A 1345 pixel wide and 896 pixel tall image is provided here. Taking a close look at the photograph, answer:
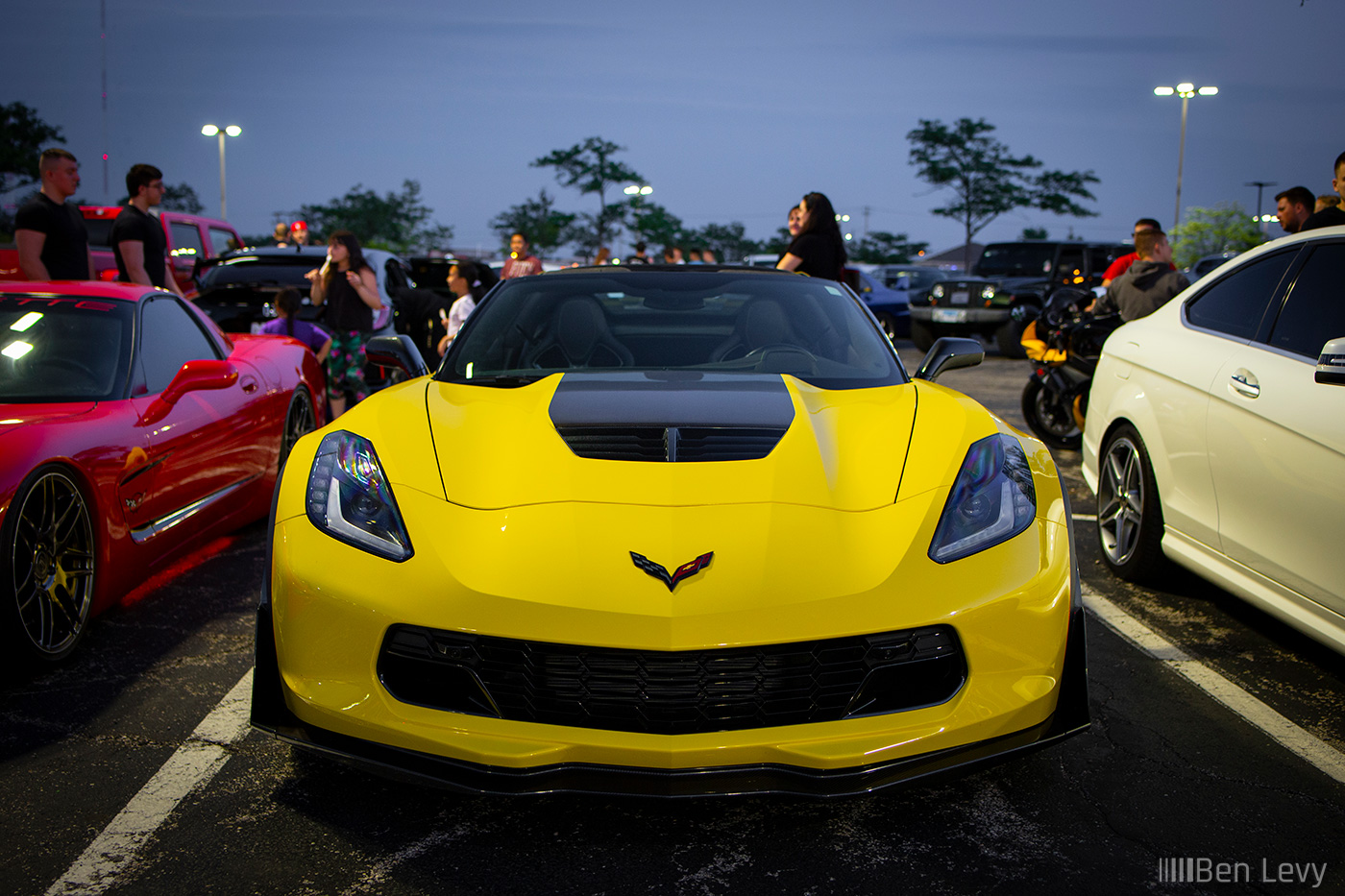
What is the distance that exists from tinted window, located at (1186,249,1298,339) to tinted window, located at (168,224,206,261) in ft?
44.1

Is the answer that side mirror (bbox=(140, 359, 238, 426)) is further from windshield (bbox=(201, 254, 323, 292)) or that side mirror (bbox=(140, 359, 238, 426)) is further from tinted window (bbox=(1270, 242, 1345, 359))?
A: windshield (bbox=(201, 254, 323, 292))

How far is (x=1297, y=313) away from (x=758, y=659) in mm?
2636

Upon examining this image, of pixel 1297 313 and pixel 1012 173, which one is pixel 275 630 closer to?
pixel 1297 313

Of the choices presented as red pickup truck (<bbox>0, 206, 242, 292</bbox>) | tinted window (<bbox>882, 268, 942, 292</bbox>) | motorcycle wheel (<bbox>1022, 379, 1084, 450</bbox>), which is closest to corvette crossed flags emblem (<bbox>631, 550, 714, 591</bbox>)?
motorcycle wheel (<bbox>1022, 379, 1084, 450</bbox>)

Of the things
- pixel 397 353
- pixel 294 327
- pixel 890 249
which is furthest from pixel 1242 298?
pixel 890 249

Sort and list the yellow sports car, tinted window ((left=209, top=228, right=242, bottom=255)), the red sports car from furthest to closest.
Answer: tinted window ((left=209, top=228, right=242, bottom=255)) → the red sports car → the yellow sports car

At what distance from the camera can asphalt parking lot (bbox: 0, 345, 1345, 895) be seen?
226cm

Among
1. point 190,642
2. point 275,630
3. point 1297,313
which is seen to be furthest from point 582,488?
point 1297,313

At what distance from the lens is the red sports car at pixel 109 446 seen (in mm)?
3365

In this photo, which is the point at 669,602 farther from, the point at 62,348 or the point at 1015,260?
the point at 1015,260

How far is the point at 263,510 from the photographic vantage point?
17.9 feet

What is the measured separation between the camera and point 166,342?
15.3ft

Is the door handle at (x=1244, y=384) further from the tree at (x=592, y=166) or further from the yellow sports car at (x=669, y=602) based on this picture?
the tree at (x=592, y=166)

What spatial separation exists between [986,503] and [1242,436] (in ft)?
5.09
